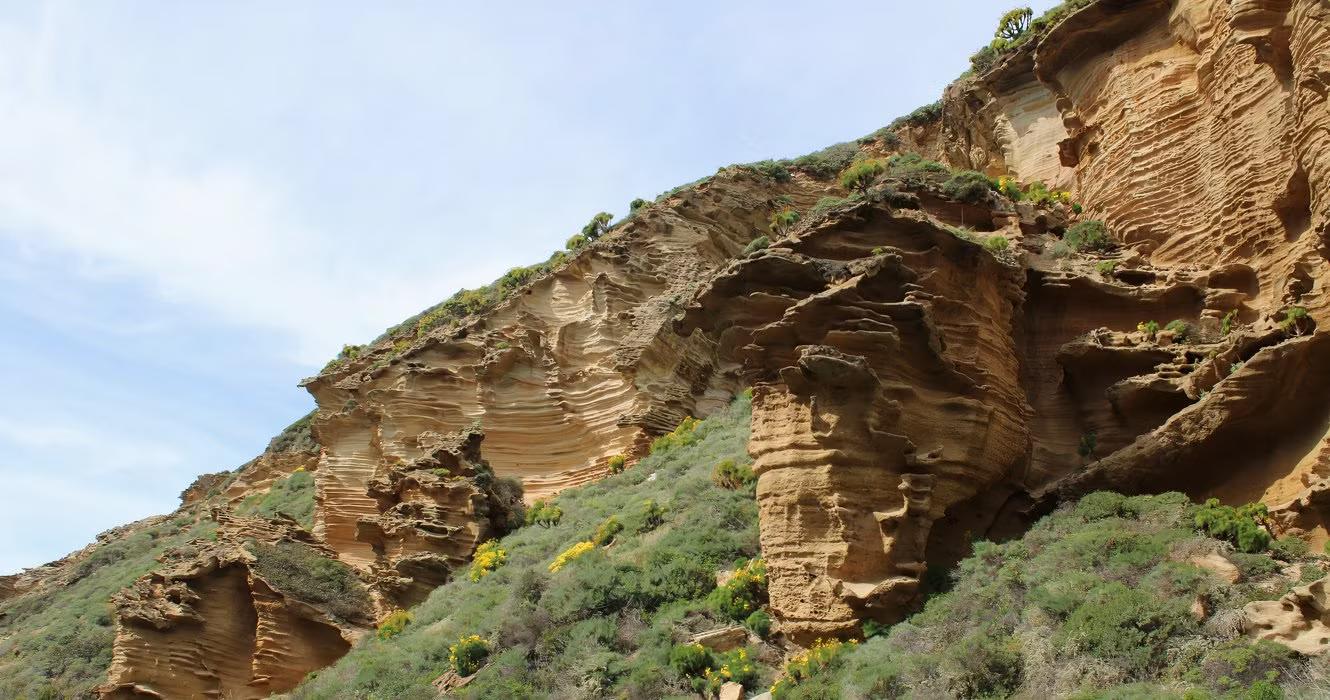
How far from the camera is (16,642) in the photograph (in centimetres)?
3266

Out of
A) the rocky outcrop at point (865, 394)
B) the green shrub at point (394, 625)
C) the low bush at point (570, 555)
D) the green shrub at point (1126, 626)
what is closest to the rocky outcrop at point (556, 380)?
the green shrub at point (394, 625)

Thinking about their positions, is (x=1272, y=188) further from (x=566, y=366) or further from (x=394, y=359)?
(x=394, y=359)

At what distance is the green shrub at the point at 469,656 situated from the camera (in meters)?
17.1

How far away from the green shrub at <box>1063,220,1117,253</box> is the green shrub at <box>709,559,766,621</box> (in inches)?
369

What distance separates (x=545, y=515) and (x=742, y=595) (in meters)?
11.3

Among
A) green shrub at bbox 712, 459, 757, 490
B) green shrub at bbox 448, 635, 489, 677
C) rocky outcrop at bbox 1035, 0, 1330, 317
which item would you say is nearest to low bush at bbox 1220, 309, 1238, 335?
rocky outcrop at bbox 1035, 0, 1330, 317

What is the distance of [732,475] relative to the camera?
68.3 feet

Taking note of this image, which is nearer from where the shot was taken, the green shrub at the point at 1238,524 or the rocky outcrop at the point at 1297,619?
the rocky outcrop at the point at 1297,619

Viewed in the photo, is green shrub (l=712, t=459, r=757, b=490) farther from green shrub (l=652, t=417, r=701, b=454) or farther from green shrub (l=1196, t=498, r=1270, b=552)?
green shrub (l=1196, t=498, r=1270, b=552)

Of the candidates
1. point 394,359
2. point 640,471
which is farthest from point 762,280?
point 394,359

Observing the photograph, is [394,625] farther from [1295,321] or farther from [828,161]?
[828,161]

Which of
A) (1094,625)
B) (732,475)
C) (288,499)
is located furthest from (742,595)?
(288,499)

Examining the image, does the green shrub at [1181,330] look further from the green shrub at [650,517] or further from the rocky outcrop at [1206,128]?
the green shrub at [650,517]

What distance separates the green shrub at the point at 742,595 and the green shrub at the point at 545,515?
10.4 m
